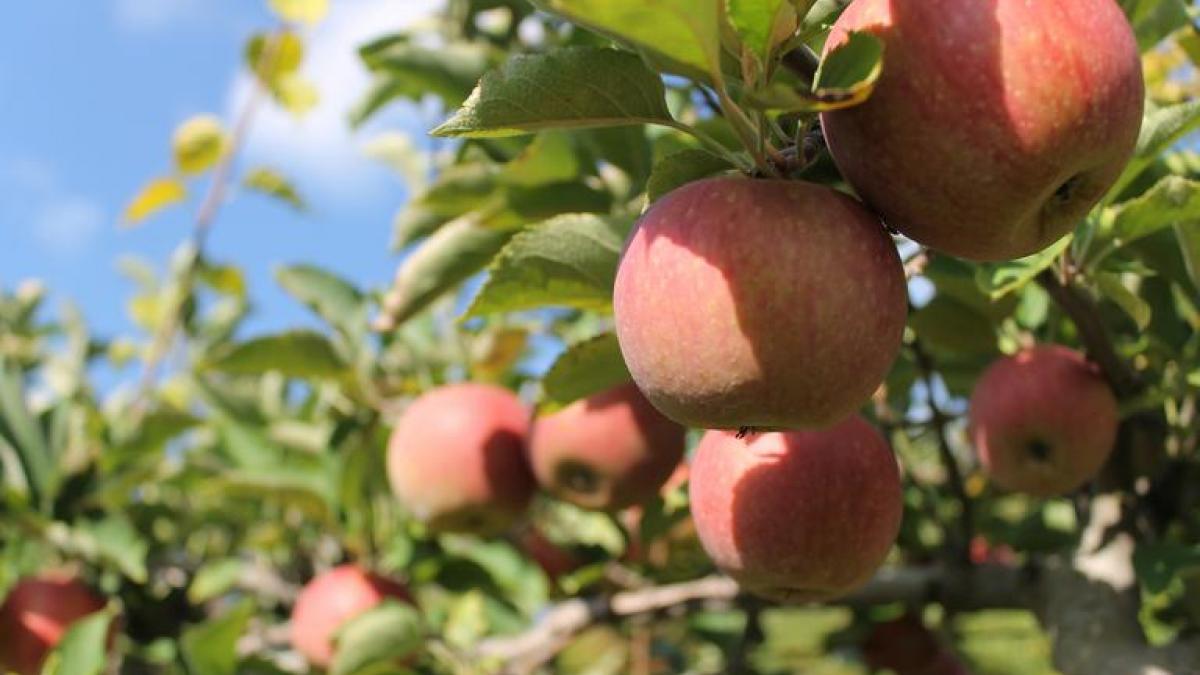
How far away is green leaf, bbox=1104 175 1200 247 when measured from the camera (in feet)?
3.39

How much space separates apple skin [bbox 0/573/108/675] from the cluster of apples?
5.15 ft

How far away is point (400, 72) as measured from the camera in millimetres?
1648

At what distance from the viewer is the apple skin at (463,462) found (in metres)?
1.83

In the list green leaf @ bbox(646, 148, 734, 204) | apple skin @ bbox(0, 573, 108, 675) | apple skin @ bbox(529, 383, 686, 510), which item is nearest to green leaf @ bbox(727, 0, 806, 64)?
green leaf @ bbox(646, 148, 734, 204)

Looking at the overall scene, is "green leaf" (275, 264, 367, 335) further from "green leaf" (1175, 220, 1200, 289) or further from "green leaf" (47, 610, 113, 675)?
"green leaf" (1175, 220, 1200, 289)

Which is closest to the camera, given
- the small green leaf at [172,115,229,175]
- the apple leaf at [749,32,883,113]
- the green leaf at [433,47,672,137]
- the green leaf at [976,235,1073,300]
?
the apple leaf at [749,32,883,113]

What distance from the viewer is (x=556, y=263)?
1.08m

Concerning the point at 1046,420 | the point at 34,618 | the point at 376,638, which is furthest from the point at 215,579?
the point at 1046,420

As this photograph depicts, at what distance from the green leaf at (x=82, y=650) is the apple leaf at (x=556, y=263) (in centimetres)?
99

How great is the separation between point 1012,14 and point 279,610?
2.26 m

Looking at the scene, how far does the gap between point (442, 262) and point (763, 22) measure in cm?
92

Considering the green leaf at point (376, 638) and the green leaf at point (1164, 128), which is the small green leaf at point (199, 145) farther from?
the green leaf at point (1164, 128)

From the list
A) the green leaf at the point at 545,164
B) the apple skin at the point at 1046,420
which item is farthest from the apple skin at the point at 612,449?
the apple skin at the point at 1046,420

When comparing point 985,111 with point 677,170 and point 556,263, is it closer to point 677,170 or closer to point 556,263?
point 677,170
